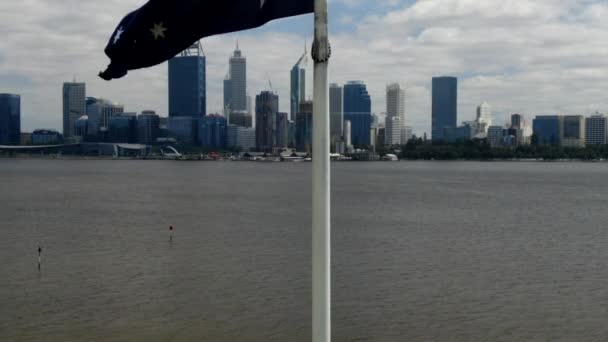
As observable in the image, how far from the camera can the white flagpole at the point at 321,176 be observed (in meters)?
6.51

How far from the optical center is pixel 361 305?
24984mm

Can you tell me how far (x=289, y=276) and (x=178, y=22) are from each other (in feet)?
76.4

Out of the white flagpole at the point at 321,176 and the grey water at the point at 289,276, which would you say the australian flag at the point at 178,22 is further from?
the grey water at the point at 289,276

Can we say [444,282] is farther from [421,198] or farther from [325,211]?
[421,198]

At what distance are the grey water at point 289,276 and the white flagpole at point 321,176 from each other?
14.8 metres

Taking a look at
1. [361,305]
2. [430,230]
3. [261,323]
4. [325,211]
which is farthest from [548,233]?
[325,211]

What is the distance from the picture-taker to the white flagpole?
651 centimetres

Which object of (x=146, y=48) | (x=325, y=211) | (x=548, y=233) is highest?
(x=146, y=48)

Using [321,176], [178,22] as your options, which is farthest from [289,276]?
[321,176]

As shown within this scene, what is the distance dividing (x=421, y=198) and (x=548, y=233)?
29.8 m

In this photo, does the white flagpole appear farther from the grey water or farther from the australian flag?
the grey water

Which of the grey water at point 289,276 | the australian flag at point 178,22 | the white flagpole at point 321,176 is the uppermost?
the australian flag at point 178,22

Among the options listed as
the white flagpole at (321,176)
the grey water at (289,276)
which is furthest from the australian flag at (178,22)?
the grey water at (289,276)

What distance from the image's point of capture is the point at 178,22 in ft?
23.1
